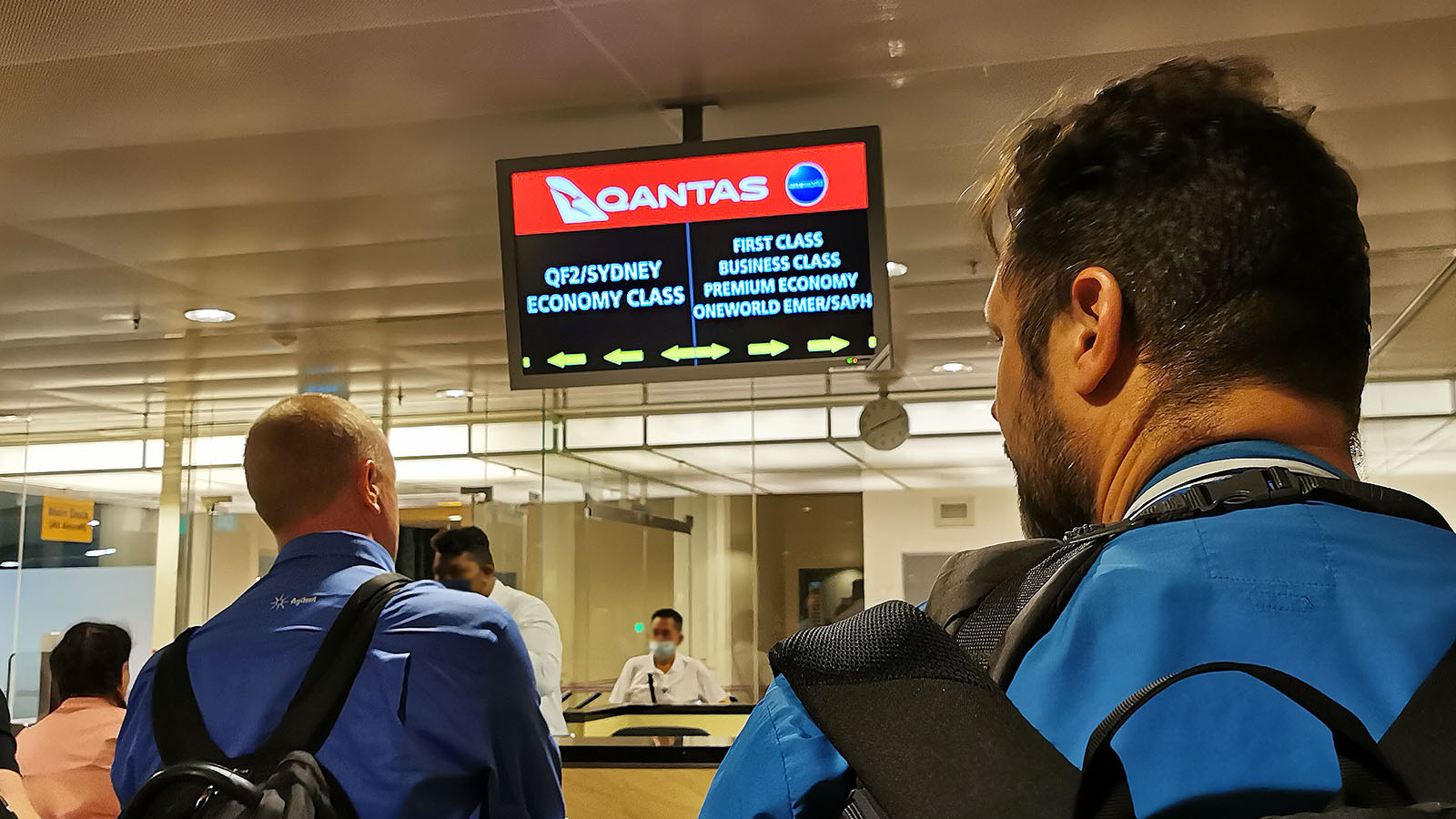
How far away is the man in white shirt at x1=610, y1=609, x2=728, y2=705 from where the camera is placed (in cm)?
673

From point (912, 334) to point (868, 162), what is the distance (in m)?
3.49

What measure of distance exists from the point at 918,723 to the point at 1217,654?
0.13 meters

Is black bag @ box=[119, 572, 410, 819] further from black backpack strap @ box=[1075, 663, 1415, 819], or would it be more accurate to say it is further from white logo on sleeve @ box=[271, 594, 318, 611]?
black backpack strap @ box=[1075, 663, 1415, 819]

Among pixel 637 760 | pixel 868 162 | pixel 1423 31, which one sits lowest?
pixel 637 760

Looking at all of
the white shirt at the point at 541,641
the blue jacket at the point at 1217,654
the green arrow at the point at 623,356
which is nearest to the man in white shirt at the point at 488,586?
the white shirt at the point at 541,641

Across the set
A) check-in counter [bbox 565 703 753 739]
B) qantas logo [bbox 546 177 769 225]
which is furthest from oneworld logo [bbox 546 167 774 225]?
check-in counter [bbox 565 703 753 739]

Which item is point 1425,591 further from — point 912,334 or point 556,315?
point 912,334

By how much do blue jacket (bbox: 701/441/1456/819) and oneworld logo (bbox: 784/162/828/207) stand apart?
2.66 m

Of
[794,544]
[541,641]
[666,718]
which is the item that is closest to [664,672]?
[666,718]

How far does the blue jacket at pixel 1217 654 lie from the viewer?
1.57 ft

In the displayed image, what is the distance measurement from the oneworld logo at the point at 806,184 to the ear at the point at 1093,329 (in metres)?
2.53

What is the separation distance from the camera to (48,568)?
7988 mm

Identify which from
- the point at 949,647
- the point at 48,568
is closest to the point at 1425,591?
the point at 949,647

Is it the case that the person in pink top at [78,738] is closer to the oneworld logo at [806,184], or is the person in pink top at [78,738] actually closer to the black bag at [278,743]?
the black bag at [278,743]
